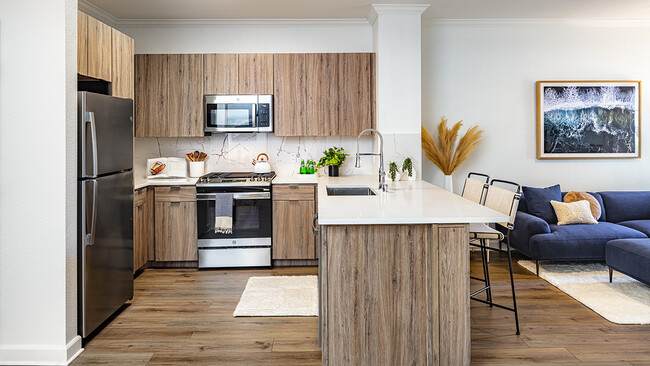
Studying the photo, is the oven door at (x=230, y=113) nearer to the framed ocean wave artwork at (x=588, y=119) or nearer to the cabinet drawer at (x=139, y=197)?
the cabinet drawer at (x=139, y=197)

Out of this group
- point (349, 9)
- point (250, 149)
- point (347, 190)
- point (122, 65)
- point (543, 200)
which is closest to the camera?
point (122, 65)

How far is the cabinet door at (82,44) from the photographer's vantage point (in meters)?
3.11

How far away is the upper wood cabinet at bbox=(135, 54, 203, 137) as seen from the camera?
5.07 m

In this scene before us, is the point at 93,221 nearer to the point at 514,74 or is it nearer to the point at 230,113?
the point at 230,113

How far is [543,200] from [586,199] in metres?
0.48

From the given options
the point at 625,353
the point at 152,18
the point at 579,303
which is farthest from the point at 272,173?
the point at 625,353

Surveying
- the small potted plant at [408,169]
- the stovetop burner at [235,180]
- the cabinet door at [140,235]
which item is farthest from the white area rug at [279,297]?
the small potted plant at [408,169]

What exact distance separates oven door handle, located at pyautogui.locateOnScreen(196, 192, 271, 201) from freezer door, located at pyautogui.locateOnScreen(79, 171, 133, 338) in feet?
3.60

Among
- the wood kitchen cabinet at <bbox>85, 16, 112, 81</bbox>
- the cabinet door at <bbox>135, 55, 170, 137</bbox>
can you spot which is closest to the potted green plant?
the cabinet door at <bbox>135, 55, 170, 137</bbox>

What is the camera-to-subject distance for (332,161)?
5230 millimetres

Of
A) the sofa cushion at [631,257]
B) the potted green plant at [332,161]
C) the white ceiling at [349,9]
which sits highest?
the white ceiling at [349,9]

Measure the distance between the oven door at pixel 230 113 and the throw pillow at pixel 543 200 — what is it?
2.99 meters

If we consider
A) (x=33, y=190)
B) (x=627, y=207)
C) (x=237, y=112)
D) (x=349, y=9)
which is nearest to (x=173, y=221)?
(x=237, y=112)

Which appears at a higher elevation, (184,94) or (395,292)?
(184,94)
